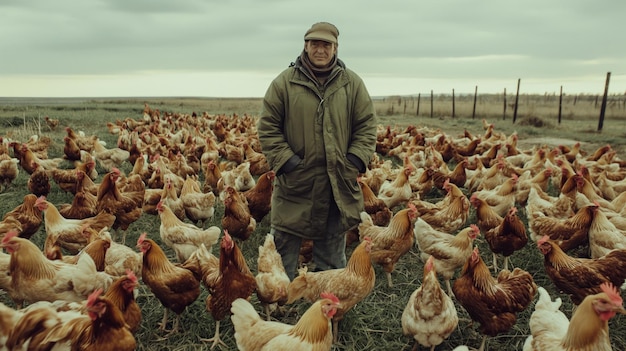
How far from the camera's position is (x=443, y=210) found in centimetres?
572

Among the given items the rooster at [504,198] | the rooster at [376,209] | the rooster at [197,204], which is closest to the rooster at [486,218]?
the rooster at [504,198]

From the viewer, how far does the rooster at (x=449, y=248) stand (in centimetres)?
448

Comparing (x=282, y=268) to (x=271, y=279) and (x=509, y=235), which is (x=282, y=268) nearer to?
(x=271, y=279)

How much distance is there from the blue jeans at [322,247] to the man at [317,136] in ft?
0.42

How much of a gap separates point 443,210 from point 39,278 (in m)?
5.00

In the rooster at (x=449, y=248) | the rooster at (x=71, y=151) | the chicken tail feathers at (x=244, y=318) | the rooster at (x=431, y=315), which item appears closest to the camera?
the chicken tail feathers at (x=244, y=318)

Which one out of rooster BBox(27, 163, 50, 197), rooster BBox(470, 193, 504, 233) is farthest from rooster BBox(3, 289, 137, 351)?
rooster BBox(27, 163, 50, 197)

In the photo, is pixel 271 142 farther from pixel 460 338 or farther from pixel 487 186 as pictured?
pixel 487 186

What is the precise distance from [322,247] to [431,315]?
4.48ft

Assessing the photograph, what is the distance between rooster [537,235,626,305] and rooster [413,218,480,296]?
2.48 ft

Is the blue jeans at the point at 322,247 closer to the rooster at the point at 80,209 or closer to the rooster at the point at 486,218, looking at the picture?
the rooster at the point at 486,218

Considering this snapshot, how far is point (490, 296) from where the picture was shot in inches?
141

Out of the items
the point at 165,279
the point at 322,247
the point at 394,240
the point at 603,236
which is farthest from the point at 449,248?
the point at 165,279

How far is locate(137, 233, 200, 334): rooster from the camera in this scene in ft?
12.2
